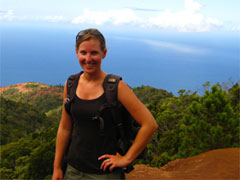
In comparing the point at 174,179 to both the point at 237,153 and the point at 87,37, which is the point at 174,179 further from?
the point at 87,37

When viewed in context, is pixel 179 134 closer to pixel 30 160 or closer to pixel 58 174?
pixel 30 160

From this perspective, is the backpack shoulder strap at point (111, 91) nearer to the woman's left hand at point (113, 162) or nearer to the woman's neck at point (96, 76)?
the woman's neck at point (96, 76)

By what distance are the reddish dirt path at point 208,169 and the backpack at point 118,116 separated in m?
7.09

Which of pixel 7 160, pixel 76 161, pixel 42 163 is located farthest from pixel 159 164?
pixel 7 160

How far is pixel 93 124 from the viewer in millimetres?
1830

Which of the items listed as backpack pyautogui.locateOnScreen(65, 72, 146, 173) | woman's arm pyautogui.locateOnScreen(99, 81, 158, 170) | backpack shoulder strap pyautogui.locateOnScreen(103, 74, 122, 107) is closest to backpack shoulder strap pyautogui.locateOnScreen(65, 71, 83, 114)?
backpack pyautogui.locateOnScreen(65, 72, 146, 173)

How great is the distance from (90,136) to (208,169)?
26.9 feet

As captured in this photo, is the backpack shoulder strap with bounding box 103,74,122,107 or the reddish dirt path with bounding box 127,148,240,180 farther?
the reddish dirt path with bounding box 127,148,240,180

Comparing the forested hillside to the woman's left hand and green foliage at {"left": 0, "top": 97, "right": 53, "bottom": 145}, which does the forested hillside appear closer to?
green foliage at {"left": 0, "top": 97, "right": 53, "bottom": 145}

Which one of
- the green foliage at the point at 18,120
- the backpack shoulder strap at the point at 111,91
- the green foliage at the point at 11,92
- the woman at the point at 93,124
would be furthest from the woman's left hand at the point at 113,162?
the green foliage at the point at 11,92

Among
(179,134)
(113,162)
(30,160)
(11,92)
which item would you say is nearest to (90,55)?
(113,162)

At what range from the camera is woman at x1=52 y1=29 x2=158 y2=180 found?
5.81 ft

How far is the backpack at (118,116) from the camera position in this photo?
1.77 metres

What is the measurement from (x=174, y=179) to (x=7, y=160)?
2198cm
